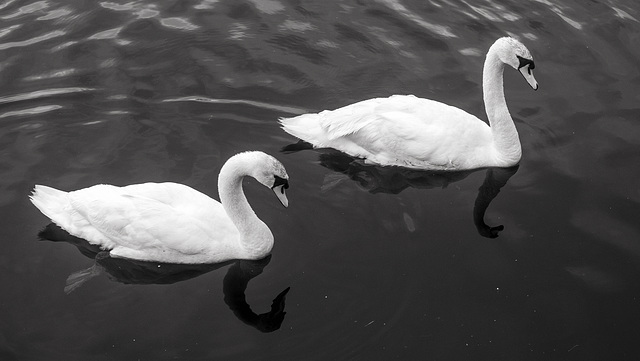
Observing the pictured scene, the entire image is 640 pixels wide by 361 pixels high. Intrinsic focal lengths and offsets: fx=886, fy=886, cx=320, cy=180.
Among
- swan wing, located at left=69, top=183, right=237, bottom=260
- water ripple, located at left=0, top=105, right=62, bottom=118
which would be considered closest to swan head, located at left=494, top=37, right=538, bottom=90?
swan wing, located at left=69, top=183, right=237, bottom=260

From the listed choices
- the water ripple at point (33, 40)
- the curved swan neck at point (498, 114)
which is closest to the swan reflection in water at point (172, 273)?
the curved swan neck at point (498, 114)

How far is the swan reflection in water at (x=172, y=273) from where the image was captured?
352 inches

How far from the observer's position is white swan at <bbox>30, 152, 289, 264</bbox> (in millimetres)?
9078

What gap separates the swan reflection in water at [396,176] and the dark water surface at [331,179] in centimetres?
3

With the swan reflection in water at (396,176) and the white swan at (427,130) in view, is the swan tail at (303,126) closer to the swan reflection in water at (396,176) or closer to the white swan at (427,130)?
the white swan at (427,130)

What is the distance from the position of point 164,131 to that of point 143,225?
2404 mm

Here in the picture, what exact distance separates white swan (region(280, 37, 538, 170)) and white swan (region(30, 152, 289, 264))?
2.10m

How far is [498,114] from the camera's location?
436 inches

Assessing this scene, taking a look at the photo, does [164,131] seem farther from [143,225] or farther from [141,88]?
[143,225]

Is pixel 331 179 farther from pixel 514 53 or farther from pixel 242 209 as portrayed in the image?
pixel 514 53

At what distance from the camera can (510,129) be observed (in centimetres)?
1102

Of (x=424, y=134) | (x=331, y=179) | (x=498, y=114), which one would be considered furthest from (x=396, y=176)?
(x=498, y=114)

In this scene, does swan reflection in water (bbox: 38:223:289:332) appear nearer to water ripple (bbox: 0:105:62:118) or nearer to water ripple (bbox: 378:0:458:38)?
water ripple (bbox: 0:105:62:118)

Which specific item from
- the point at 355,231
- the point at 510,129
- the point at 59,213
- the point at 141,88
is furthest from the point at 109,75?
the point at 510,129
